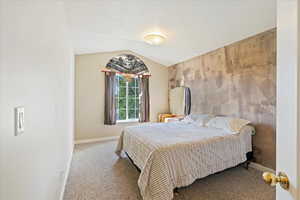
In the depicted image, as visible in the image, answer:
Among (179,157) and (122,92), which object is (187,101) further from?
(179,157)

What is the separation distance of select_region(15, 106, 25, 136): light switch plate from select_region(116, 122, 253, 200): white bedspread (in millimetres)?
1462

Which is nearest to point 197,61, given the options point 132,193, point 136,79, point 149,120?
point 136,79

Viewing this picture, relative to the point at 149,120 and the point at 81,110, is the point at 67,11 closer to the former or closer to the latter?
the point at 81,110

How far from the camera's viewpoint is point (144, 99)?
5152 millimetres

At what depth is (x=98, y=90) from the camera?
469 centimetres

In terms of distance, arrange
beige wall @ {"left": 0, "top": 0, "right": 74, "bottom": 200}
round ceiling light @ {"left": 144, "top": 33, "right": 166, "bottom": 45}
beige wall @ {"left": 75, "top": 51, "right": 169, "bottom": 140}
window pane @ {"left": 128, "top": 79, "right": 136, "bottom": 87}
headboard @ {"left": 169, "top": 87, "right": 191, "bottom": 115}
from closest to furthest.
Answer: beige wall @ {"left": 0, "top": 0, "right": 74, "bottom": 200}, round ceiling light @ {"left": 144, "top": 33, "right": 166, "bottom": 45}, beige wall @ {"left": 75, "top": 51, "right": 169, "bottom": 140}, headboard @ {"left": 169, "top": 87, "right": 191, "bottom": 115}, window pane @ {"left": 128, "top": 79, "right": 136, "bottom": 87}

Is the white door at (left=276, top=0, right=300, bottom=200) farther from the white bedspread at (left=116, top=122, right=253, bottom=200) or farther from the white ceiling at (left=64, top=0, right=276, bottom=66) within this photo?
the white ceiling at (left=64, top=0, right=276, bottom=66)

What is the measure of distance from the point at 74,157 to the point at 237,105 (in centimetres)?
348

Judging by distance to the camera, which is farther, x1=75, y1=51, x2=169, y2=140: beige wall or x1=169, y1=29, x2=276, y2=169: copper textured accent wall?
x1=75, y1=51, x2=169, y2=140: beige wall

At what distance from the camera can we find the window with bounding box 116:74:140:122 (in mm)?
4996

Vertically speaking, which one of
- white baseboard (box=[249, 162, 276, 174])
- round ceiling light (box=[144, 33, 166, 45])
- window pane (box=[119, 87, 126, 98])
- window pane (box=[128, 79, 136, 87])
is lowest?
white baseboard (box=[249, 162, 276, 174])

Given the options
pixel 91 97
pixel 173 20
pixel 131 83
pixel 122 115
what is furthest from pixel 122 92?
pixel 173 20

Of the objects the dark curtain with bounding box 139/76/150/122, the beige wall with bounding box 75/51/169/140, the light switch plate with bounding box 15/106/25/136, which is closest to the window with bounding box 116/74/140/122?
the dark curtain with bounding box 139/76/150/122

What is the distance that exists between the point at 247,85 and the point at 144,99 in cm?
293
